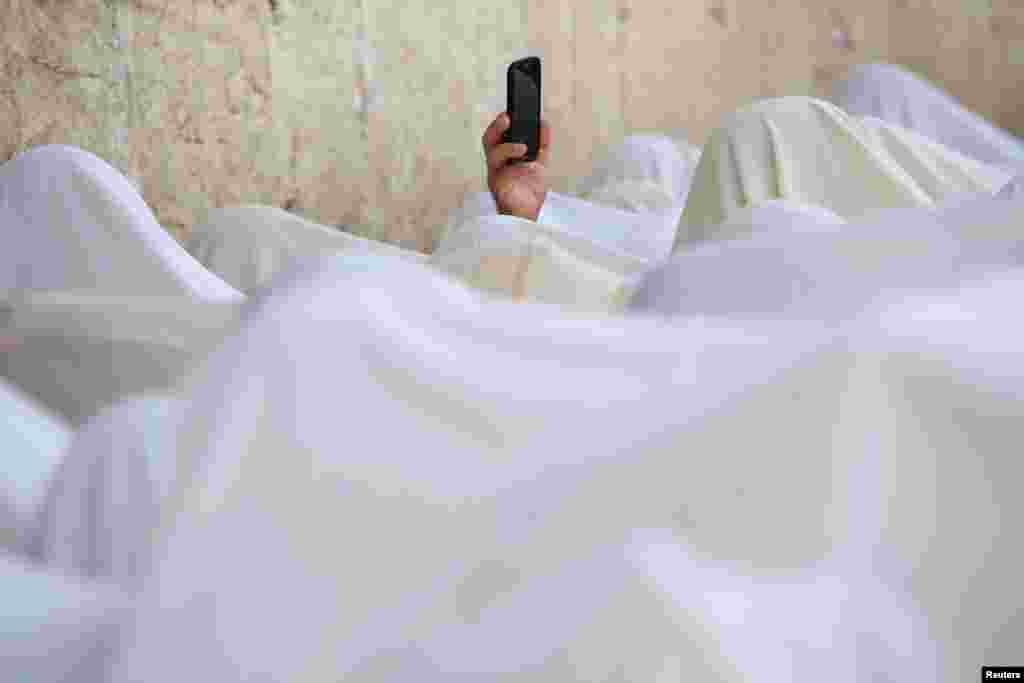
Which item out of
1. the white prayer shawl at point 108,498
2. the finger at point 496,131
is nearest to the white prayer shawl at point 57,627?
the white prayer shawl at point 108,498

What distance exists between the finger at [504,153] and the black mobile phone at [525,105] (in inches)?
0.9

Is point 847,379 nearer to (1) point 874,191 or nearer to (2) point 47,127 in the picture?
(1) point 874,191

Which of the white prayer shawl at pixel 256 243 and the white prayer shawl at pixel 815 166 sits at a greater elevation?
the white prayer shawl at pixel 815 166

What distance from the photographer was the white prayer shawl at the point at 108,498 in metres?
0.78

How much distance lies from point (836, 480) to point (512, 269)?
1051mm

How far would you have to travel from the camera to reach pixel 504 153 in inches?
97.0

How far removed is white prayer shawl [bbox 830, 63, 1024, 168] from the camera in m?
6.15

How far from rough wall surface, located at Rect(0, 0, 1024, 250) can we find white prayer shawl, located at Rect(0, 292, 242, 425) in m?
1.56

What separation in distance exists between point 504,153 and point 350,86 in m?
1.83

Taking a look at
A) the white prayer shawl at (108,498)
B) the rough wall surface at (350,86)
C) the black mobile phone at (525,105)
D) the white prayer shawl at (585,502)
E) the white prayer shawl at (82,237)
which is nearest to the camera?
the white prayer shawl at (585,502)

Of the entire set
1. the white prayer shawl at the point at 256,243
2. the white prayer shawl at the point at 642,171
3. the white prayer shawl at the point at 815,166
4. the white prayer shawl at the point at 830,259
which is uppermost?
the white prayer shawl at the point at 830,259

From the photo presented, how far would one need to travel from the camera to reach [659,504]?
0.61 m

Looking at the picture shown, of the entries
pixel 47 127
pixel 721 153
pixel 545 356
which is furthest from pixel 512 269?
pixel 47 127

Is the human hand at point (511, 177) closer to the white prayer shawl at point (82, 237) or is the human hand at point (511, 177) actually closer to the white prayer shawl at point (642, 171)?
the white prayer shawl at point (82, 237)
